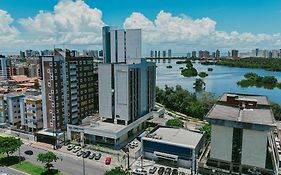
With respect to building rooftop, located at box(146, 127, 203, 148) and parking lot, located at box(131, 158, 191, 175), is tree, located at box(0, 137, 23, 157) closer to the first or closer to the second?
parking lot, located at box(131, 158, 191, 175)

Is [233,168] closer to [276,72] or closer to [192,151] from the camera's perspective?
[192,151]

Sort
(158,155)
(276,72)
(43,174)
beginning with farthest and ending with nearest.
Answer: (276,72) < (158,155) < (43,174)

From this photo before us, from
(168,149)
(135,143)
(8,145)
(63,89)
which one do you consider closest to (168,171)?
(168,149)

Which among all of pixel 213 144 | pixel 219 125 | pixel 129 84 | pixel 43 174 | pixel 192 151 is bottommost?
pixel 43 174

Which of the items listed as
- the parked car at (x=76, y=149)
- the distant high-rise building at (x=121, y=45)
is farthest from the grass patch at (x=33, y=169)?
the distant high-rise building at (x=121, y=45)

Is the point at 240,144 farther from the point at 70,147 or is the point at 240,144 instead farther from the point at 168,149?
the point at 70,147

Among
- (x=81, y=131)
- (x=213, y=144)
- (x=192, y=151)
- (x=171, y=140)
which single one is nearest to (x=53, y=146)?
(x=81, y=131)

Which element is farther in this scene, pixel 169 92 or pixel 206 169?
pixel 169 92

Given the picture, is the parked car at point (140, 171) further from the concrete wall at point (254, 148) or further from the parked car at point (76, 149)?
the concrete wall at point (254, 148)
